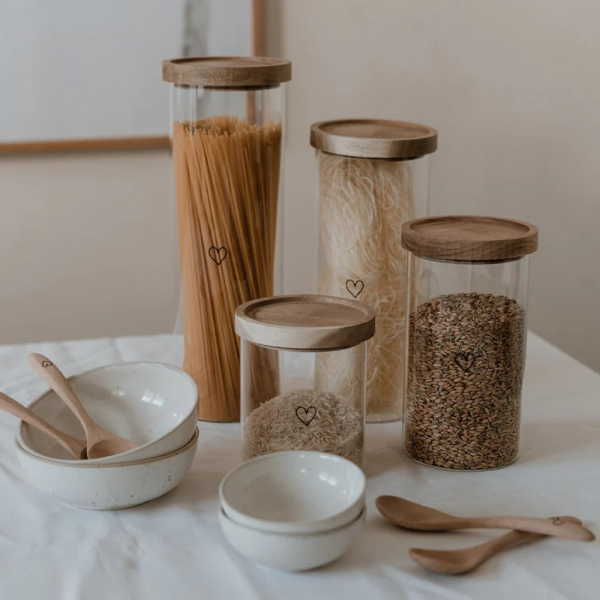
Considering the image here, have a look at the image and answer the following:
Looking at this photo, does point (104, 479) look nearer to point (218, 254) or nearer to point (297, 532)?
point (297, 532)

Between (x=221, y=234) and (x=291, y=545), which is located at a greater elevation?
(x=221, y=234)

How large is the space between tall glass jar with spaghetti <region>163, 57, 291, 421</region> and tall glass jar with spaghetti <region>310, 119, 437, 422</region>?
2.3 inches

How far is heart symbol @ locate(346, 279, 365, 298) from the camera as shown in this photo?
78 centimetres

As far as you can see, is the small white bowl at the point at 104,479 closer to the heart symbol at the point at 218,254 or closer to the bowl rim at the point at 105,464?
the bowl rim at the point at 105,464

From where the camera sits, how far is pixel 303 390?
68cm

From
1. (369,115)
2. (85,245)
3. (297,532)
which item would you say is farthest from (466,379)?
(85,245)

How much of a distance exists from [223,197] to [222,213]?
0.6 inches

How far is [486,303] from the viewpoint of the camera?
68cm

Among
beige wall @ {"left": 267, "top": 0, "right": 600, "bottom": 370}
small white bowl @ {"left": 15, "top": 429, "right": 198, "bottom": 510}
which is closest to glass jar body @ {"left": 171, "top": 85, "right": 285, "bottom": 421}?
A: small white bowl @ {"left": 15, "top": 429, "right": 198, "bottom": 510}

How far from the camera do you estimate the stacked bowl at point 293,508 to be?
0.51 metres

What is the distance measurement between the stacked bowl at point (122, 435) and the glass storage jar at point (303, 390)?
6cm

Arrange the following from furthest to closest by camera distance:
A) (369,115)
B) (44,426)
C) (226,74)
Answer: (369,115) → (226,74) → (44,426)

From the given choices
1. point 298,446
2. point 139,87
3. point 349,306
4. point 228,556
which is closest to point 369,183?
point 349,306

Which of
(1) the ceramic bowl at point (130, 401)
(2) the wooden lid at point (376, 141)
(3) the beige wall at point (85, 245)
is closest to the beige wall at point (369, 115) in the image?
(3) the beige wall at point (85, 245)
